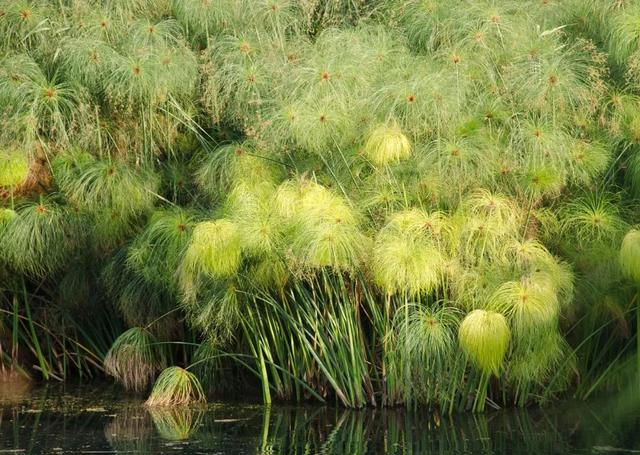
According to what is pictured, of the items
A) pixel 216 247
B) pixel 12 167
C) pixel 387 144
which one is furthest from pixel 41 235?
pixel 387 144

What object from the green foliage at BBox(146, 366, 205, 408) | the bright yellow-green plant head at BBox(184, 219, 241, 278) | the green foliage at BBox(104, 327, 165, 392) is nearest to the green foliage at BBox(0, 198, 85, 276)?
the green foliage at BBox(104, 327, 165, 392)

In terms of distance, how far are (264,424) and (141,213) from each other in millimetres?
2491

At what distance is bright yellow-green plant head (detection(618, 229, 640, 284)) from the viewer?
8.75 m

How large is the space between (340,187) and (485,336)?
1.80m

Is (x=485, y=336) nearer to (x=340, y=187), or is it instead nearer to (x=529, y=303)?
(x=529, y=303)

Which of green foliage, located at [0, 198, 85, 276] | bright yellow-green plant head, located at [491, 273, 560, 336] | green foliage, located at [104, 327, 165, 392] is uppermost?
green foliage, located at [0, 198, 85, 276]

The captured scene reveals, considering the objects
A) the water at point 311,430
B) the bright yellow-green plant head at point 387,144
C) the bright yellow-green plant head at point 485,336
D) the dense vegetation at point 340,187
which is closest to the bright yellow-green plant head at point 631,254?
the dense vegetation at point 340,187

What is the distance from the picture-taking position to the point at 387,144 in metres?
8.91

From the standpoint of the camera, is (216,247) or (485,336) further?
(216,247)

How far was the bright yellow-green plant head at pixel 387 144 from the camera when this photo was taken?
8.92 meters

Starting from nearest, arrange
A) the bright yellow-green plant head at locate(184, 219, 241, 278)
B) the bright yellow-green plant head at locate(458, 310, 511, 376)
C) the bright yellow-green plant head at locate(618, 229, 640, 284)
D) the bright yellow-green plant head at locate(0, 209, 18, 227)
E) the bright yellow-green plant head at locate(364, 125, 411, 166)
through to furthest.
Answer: the bright yellow-green plant head at locate(458, 310, 511, 376), the bright yellow-green plant head at locate(618, 229, 640, 284), the bright yellow-green plant head at locate(364, 125, 411, 166), the bright yellow-green plant head at locate(184, 219, 241, 278), the bright yellow-green plant head at locate(0, 209, 18, 227)

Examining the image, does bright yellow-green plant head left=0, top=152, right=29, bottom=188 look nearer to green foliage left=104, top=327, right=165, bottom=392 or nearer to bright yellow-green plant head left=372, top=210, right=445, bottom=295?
green foliage left=104, top=327, right=165, bottom=392

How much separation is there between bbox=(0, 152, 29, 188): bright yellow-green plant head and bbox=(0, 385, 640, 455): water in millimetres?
2023

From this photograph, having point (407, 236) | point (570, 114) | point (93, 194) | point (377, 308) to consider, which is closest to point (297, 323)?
point (377, 308)
